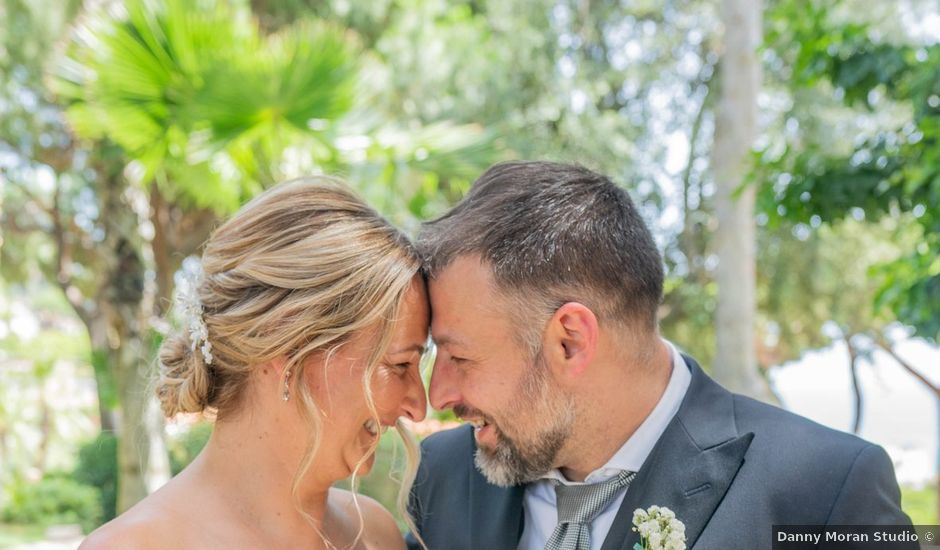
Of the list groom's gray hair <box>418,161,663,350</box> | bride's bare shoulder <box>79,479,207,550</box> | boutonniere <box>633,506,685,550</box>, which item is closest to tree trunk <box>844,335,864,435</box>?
groom's gray hair <box>418,161,663,350</box>

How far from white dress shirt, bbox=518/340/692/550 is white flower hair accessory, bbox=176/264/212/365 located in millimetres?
1056

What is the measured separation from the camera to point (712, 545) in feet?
8.07

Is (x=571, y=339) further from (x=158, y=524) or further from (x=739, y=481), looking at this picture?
(x=158, y=524)

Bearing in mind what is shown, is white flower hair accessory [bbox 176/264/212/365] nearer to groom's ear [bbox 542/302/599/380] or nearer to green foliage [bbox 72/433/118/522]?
groom's ear [bbox 542/302/599/380]

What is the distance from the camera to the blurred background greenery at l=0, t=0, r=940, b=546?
512 centimetres

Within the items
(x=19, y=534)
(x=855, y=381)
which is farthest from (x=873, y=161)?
(x=19, y=534)

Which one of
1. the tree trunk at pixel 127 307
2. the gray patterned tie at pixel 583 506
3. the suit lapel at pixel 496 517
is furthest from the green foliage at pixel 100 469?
the gray patterned tie at pixel 583 506

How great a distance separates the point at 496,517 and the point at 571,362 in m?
0.57

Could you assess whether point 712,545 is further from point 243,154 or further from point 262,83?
point 243,154

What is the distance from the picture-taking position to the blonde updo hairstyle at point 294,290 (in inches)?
99.3

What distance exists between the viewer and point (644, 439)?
2799 millimetres

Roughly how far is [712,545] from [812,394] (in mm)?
10313

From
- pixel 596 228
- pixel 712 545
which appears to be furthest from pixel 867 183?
pixel 712 545

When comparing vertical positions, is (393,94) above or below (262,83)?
above
